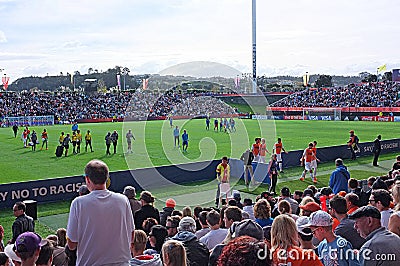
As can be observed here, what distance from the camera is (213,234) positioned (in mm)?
6523

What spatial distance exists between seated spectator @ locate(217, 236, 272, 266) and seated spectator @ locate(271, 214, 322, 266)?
1.45m

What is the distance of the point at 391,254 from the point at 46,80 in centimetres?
15346

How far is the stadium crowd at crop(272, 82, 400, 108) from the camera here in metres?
63.2

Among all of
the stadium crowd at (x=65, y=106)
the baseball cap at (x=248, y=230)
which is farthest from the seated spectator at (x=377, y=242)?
the stadium crowd at (x=65, y=106)

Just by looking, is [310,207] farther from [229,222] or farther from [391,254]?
[391,254]

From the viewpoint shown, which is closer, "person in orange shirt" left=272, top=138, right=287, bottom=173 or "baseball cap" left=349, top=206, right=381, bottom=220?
"baseball cap" left=349, top=206, right=381, bottom=220

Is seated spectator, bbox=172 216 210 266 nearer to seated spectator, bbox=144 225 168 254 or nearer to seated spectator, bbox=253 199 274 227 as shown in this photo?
seated spectator, bbox=144 225 168 254

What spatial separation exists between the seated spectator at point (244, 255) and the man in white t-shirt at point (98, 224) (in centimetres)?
232

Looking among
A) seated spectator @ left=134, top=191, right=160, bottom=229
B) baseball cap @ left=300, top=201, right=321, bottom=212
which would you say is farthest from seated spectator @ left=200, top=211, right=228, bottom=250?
seated spectator @ left=134, top=191, right=160, bottom=229

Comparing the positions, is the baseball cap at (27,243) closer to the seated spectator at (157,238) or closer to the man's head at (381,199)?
the seated spectator at (157,238)

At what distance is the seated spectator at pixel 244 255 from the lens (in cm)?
241

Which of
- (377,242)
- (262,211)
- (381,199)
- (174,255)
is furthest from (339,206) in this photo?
(174,255)

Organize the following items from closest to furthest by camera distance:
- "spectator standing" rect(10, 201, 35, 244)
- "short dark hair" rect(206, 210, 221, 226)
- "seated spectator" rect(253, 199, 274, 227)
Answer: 1. "short dark hair" rect(206, 210, 221, 226)
2. "seated spectator" rect(253, 199, 274, 227)
3. "spectator standing" rect(10, 201, 35, 244)

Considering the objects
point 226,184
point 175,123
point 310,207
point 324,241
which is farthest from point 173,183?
point 175,123
